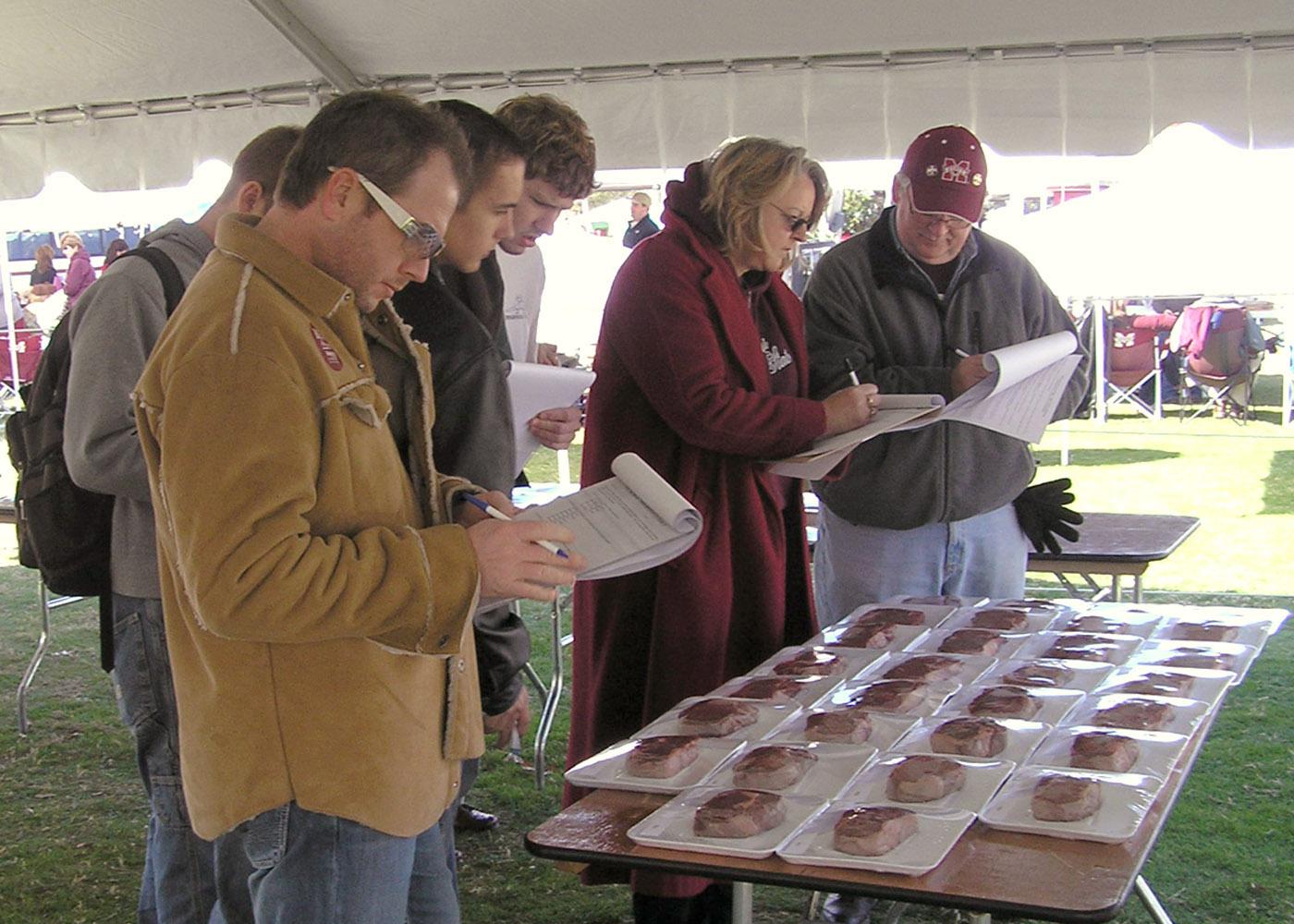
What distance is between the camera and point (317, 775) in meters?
1.49

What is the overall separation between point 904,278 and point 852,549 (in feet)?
1.94

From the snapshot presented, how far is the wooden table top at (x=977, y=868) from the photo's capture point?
56.5 inches

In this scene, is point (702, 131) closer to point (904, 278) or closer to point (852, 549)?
point (904, 278)

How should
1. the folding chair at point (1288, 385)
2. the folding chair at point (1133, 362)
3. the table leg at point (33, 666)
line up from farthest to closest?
the folding chair at point (1133, 362)
the folding chair at point (1288, 385)
the table leg at point (33, 666)

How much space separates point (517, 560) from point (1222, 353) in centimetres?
1194

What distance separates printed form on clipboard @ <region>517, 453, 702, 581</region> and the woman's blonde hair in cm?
86

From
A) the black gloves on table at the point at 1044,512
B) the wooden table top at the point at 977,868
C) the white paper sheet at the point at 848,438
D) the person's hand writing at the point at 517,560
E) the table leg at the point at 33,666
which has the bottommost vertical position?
the table leg at the point at 33,666

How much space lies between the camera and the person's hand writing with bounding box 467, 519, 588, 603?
1.50m

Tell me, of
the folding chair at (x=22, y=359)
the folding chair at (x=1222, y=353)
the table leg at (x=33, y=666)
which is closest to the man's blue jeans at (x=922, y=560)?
the table leg at (x=33, y=666)

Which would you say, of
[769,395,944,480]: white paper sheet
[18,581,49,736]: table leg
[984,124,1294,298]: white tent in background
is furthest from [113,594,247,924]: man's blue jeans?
[984,124,1294,298]: white tent in background

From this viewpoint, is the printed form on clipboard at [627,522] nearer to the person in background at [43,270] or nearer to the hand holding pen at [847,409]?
the hand holding pen at [847,409]

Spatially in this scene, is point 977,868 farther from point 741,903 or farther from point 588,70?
point 588,70

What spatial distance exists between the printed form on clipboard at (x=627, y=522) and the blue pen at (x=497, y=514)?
0.10ft

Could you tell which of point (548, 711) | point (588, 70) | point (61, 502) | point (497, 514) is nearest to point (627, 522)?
point (497, 514)
